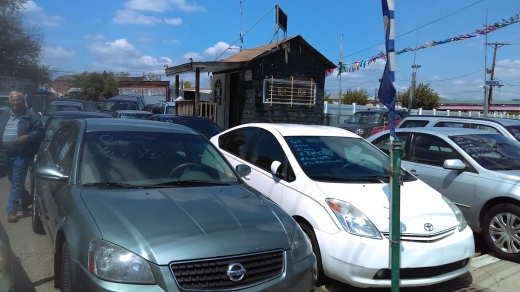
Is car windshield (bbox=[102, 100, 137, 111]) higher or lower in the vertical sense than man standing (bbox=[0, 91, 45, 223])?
higher

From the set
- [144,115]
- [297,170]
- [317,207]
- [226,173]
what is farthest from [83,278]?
[144,115]

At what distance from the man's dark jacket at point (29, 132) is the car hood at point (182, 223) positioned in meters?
3.42

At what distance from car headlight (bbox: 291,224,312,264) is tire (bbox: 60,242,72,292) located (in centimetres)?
154

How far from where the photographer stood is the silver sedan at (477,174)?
16.6 feet

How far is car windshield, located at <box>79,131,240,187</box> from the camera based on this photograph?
3.64 m

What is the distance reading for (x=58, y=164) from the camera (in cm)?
430

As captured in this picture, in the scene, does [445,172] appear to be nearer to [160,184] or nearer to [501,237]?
[501,237]

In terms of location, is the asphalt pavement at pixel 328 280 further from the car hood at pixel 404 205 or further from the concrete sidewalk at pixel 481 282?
the car hood at pixel 404 205

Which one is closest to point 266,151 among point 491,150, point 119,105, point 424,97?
point 491,150

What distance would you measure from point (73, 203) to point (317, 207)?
2.18 metres

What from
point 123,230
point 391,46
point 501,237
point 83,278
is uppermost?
point 391,46

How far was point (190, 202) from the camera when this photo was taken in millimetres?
3219

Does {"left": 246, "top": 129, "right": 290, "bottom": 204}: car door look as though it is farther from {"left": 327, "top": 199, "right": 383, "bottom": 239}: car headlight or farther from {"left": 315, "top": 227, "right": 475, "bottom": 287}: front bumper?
{"left": 315, "top": 227, "right": 475, "bottom": 287}: front bumper

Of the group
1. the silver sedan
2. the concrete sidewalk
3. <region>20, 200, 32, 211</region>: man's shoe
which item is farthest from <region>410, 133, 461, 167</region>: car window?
<region>20, 200, 32, 211</region>: man's shoe
